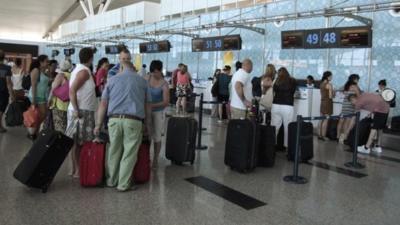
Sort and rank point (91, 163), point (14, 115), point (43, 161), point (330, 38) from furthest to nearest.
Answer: point (330, 38) < point (14, 115) < point (91, 163) < point (43, 161)

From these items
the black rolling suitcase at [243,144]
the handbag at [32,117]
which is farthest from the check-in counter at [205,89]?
the black rolling suitcase at [243,144]

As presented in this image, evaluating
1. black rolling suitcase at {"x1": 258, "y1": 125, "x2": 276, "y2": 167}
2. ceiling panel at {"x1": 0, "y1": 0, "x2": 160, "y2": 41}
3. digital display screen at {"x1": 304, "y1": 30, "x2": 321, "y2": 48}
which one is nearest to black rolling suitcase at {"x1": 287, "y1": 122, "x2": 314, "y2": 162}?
black rolling suitcase at {"x1": 258, "y1": 125, "x2": 276, "y2": 167}

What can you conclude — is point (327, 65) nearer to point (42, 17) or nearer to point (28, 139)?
point (28, 139)

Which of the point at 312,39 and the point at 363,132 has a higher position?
the point at 312,39

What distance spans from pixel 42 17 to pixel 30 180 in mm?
32770

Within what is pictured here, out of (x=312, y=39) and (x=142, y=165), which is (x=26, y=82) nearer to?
(x=142, y=165)

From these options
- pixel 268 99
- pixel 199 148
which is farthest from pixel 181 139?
pixel 268 99

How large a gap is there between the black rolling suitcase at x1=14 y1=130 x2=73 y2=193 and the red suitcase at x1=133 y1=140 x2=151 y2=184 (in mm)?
846

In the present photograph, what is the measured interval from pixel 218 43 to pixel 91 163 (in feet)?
32.1

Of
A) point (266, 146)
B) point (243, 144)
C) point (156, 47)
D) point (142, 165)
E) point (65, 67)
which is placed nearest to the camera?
point (142, 165)

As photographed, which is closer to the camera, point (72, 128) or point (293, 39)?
point (72, 128)

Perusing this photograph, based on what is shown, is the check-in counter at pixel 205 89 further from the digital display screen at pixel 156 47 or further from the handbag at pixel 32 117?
the handbag at pixel 32 117

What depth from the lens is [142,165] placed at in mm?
4508

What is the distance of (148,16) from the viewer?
20.8 meters
